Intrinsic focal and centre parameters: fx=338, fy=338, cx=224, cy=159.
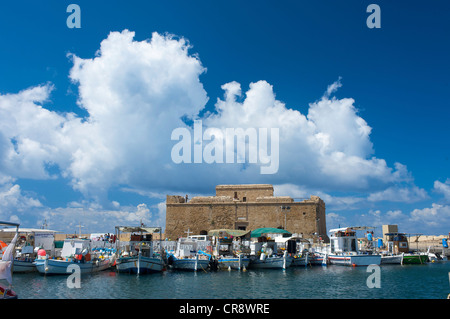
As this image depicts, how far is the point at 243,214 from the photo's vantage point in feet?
133

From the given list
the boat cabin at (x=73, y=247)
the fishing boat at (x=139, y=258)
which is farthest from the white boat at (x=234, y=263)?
the boat cabin at (x=73, y=247)

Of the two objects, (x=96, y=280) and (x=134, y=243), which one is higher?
(x=134, y=243)

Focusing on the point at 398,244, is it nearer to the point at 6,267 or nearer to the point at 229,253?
the point at 229,253

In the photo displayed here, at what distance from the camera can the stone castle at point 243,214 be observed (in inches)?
1556

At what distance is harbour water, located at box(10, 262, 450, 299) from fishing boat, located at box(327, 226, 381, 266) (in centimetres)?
430

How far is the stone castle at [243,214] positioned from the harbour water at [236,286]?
16.6m

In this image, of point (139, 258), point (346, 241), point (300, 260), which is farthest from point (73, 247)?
point (346, 241)

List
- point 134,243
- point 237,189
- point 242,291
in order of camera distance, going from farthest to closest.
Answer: point 237,189
point 134,243
point 242,291

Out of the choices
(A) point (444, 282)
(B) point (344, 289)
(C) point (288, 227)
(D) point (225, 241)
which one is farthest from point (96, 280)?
(C) point (288, 227)

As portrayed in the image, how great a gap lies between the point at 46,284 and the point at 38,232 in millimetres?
10055

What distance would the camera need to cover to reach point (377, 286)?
17.6m

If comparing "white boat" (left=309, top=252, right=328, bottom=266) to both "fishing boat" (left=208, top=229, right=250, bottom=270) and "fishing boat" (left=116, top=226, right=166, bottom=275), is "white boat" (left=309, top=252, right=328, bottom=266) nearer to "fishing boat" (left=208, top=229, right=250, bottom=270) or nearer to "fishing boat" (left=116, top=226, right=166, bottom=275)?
"fishing boat" (left=208, top=229, right=250, bottom=270)

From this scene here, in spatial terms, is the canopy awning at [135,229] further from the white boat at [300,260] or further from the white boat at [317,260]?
the white boat at [317,260]
